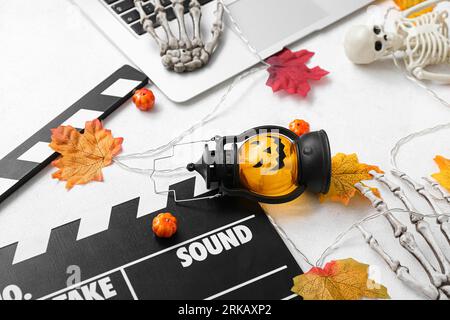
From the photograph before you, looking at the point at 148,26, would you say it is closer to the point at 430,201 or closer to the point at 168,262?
the point at 168,262

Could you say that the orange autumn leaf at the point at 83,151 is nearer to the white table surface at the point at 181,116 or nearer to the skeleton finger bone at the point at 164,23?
the white table surface at the point at 181,116

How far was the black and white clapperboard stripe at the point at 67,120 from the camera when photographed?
31.3 inches

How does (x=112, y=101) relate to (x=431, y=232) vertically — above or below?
above

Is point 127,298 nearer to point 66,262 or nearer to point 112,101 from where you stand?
point 66,262

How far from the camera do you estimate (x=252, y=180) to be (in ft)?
2.44

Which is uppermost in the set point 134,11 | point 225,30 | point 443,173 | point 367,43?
point 134,11

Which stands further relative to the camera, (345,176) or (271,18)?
(271,18)

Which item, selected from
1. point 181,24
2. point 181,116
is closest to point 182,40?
point 181,24

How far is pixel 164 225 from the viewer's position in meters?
0.73

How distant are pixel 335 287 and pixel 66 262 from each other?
13.8 inches

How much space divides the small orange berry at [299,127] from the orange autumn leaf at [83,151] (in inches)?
10.4

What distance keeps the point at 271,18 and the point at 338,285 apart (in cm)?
48

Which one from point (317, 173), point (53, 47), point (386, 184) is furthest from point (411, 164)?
point (53, 47)

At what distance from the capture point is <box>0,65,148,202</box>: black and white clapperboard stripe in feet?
2.61
